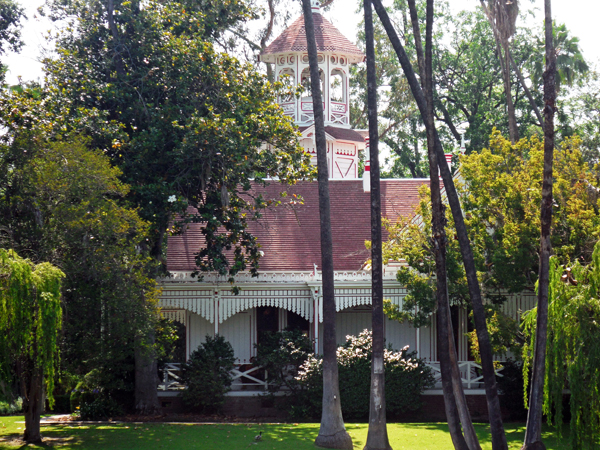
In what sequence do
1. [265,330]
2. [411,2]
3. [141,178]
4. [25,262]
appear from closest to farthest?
[25,262] < [411,2] < [141,178] < [265,330]

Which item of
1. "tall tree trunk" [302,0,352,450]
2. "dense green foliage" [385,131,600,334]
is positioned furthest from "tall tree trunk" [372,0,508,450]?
"dense green foliage" [385,131,600,334]

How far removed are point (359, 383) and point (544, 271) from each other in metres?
7.88

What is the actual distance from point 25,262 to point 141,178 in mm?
6799

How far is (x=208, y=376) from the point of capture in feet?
64.8

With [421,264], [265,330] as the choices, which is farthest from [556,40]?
[265,330]

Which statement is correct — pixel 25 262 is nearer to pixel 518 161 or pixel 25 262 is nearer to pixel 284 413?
pixel 284 413

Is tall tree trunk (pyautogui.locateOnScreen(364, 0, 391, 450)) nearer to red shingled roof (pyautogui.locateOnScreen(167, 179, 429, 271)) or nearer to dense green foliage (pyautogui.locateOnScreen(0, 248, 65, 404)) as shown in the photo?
dense green foliage (pyautogui.locateOnScreen(0, 248, 65, 404))

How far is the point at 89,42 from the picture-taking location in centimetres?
2005

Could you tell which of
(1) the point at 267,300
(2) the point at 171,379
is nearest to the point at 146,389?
(2) the point at 171,379

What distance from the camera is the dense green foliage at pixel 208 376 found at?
19.7 metres

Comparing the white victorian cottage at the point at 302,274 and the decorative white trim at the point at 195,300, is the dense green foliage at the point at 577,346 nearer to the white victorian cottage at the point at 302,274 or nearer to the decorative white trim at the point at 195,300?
the white victorian cottage at the point at 302,274

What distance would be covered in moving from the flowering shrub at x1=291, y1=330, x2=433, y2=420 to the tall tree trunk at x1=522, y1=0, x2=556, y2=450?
264 inches

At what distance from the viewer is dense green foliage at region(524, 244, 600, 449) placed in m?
12.2

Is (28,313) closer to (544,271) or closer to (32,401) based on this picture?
(32,401)
